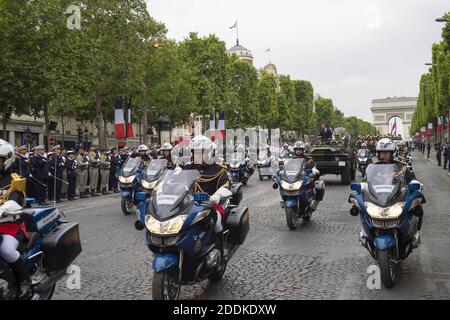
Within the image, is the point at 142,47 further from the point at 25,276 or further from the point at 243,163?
the point at 25,276

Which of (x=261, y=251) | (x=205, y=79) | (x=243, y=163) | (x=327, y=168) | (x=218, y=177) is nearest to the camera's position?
(x=218, y=177)

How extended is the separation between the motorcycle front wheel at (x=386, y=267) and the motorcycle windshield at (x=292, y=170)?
4.67 m

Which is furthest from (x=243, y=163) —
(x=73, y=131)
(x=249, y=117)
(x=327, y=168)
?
(x=249, y=117)

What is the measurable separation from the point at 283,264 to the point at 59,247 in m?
3.31

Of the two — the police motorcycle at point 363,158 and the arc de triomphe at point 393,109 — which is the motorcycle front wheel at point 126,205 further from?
the arc de triomphe at point 393,109

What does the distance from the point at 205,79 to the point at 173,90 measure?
26.6ft

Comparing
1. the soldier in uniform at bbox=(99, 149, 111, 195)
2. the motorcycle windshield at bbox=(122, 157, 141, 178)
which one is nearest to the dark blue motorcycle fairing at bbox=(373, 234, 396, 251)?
the motorcycle windshield at bbox=(122, 157, 141, 178)

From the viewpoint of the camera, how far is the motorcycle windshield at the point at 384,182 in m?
6.58

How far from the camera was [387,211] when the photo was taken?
253 inches

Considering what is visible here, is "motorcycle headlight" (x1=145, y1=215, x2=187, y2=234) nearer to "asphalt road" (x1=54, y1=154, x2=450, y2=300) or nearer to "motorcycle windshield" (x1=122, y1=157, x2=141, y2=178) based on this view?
"asphalt road" (x1=54, y1=154, x2=450, y2=300)

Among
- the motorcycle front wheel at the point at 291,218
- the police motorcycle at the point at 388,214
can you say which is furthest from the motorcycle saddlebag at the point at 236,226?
the motorcycle front wheel at the point at 291,218

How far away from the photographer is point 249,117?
64.1 meters

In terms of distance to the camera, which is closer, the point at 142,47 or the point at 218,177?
the point at 218,177
